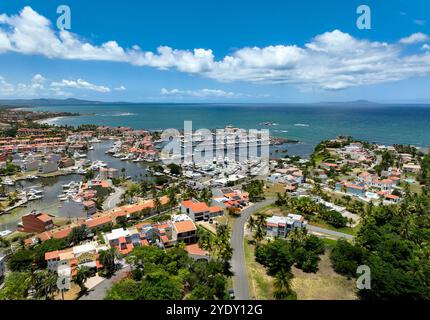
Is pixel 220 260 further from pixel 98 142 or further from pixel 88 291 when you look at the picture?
pixel 98 142

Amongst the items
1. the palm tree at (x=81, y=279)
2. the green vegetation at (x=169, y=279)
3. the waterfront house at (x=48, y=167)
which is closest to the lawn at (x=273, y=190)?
the green vegetation at (x=169, y=279)

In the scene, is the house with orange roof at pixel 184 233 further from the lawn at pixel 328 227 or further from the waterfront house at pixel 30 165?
the waterfront house at pixel 30 165

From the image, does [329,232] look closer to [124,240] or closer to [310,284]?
[310,284]

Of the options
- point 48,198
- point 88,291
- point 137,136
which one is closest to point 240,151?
point 137,136

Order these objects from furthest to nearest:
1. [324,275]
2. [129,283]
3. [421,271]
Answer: [324,275] < [421,271] < [129,283]

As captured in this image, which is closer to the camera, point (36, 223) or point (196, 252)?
point (196, 252)

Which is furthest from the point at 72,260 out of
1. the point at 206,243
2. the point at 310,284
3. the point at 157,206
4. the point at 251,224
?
the point at 310,284

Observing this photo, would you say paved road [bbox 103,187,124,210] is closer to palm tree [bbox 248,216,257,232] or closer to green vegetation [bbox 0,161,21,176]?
palm tree [bbox 248,216,257,232]
